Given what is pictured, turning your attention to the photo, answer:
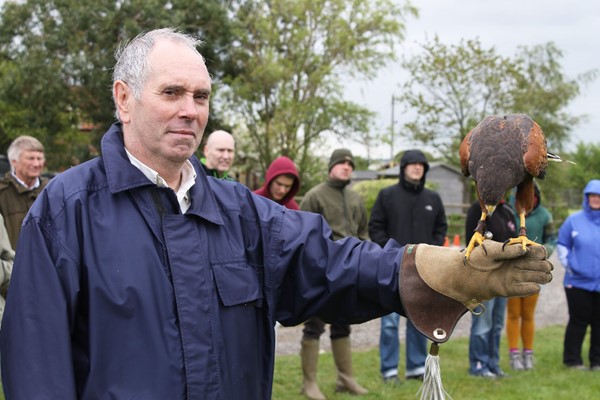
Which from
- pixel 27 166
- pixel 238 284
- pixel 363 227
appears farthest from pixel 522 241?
pixel 27 166

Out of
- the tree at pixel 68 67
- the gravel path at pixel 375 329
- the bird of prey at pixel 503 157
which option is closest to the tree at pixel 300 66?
the tree at pixel 68 67

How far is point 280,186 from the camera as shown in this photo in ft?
17.5

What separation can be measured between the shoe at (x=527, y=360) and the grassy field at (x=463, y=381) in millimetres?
80

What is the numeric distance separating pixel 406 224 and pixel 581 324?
2.40 m

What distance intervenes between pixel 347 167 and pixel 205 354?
4089 millimetres

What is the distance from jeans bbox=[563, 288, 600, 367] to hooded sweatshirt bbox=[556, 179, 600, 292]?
112mm

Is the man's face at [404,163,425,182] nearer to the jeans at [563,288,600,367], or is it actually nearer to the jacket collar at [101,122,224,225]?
the jeans at [563,288,600,367]

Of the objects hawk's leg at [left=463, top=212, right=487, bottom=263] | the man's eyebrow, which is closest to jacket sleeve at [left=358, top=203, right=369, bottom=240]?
hawk's leg at [left=463, top=212, right=487, bottom=263]

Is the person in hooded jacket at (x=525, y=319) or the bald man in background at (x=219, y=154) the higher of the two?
the bald man in background at (x=219, y=154)

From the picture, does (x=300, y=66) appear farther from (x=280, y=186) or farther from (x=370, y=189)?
(x=280, y=186)

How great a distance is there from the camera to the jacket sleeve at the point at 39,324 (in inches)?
73.2

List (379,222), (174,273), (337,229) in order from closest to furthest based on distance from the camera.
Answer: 1. (174,273)
2. (337,229)
3. (379,222)

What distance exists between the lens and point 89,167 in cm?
210

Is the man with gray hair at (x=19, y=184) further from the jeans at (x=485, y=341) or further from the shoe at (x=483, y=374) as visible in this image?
the shoe at (x=483, y=374)
